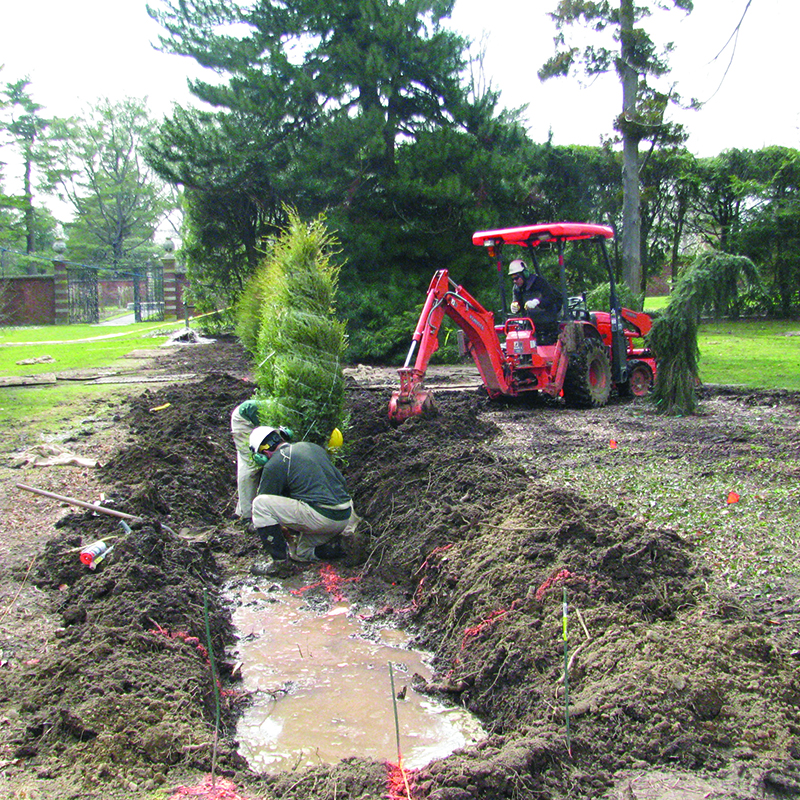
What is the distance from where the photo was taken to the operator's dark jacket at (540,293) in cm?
1054

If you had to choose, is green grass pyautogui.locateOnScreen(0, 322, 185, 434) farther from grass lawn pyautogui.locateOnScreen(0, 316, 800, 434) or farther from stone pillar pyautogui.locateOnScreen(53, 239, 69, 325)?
stone pillar pyautogui.locateOnScreen(53, 239, 69, 325)

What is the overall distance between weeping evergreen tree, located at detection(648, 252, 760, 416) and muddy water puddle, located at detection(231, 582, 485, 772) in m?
6.16

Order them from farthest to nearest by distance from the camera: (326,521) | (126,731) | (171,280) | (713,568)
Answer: (171,280), (326,521), (713,568), (126,731)

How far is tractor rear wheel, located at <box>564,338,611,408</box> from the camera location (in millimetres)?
10359

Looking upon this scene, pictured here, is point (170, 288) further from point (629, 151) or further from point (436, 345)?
point (436, 345)

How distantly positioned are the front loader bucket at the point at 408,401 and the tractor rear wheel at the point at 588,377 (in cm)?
263

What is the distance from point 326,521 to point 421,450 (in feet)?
5.75

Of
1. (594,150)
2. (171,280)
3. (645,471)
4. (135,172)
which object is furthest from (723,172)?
(135,172)

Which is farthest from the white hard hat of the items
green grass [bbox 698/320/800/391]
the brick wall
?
the brick wall

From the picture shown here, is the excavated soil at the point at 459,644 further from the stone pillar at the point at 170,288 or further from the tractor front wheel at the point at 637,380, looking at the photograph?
the stone pillar at the point at 170,288

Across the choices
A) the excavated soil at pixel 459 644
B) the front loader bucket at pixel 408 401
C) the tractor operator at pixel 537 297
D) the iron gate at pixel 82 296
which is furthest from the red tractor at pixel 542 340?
the iron gate at pixel 82 296

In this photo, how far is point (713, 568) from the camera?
4.67 meters

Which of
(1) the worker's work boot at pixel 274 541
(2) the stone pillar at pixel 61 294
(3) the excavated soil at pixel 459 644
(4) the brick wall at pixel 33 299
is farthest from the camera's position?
(2) the stone pillar at pixel 61 294

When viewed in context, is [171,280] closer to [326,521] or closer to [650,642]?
[326,521]
